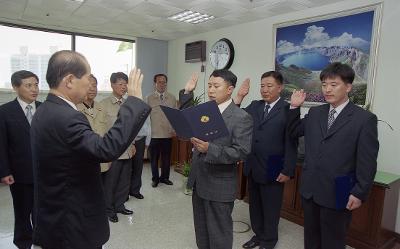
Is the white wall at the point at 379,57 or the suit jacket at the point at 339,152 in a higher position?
the white wall at the point at 379,57

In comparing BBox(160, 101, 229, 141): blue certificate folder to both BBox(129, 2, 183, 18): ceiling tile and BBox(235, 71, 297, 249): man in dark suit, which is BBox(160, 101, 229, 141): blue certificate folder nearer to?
BBox(235, 71, 297, 249): man in dark suit

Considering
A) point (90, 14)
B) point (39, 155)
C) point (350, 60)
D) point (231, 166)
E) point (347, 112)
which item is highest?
point (90, 14)

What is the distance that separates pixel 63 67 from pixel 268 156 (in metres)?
1.71

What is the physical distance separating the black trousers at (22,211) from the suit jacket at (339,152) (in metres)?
1.96

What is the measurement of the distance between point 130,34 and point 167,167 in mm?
2553

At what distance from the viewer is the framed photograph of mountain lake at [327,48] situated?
2705mm

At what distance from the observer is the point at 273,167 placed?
7.44ft

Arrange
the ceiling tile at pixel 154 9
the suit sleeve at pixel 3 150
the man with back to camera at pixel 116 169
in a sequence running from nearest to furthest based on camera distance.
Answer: the suit sleeve at pixel 3 150 < the man with back to camera at pixel 116 169 < the ceiling tile at pixel 154 9

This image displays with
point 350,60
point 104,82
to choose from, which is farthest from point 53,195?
point 104,82

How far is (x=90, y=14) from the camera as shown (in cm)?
378

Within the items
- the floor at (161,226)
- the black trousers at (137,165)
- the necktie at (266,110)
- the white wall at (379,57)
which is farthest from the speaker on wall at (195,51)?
the necktie at (266,110)

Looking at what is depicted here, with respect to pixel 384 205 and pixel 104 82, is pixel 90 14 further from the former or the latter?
pixel 384 205

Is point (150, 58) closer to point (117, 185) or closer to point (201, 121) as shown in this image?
point (117, 185)

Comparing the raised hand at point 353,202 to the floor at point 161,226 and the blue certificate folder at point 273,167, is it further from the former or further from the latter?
the floor at point 161,226
